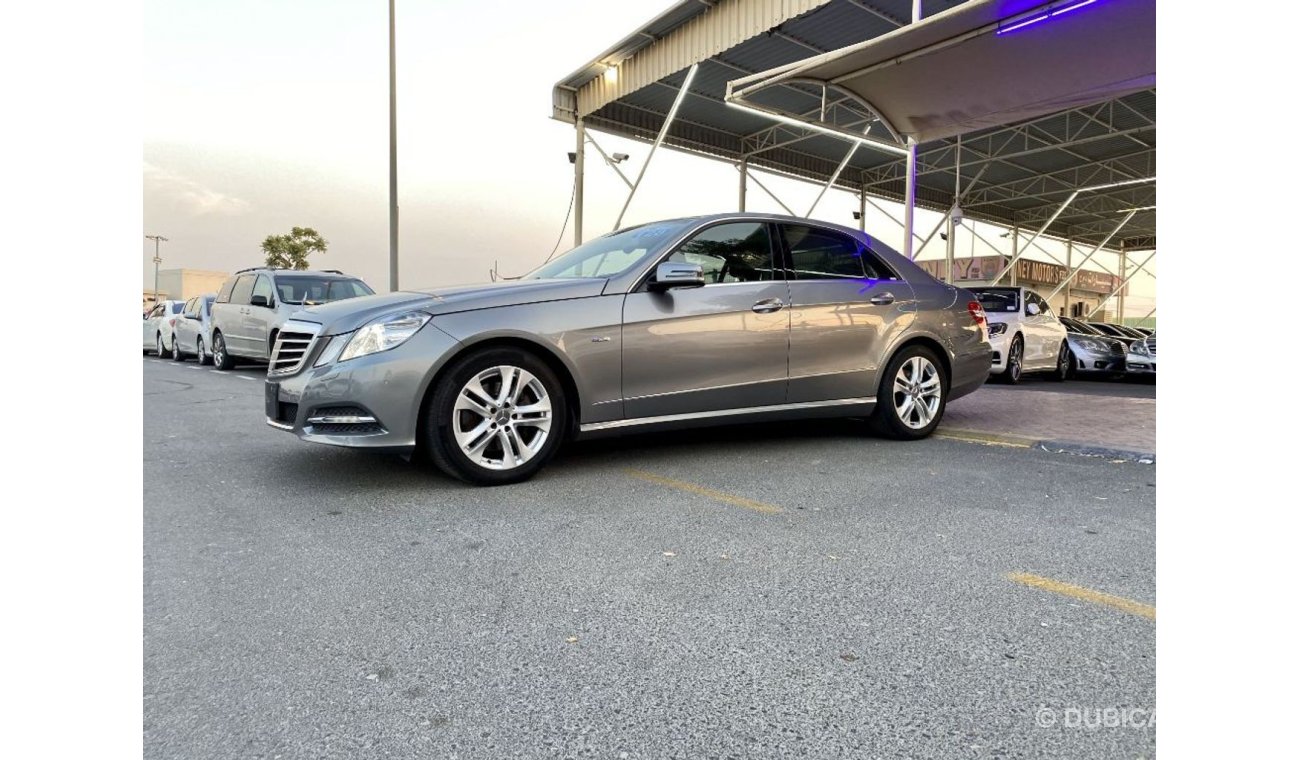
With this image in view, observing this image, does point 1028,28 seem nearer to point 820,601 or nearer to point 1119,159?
point 820,601

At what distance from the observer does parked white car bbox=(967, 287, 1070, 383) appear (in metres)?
12.6

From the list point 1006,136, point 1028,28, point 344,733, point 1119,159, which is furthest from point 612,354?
point 1119,159

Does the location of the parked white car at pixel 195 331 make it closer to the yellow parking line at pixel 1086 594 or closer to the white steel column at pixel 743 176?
the white steel column at pixel 743 176

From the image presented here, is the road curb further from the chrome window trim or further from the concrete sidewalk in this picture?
the chrome window trim

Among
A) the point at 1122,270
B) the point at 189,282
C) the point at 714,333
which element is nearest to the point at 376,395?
the point at 714,333

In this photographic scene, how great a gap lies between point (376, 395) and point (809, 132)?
18.2 m

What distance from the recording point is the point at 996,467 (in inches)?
193

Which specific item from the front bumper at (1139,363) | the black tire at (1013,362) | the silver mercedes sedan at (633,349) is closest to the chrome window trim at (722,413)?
the silver mercedes sedan at (633,349)

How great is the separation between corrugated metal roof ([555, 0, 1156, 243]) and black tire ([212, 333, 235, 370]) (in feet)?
28.3

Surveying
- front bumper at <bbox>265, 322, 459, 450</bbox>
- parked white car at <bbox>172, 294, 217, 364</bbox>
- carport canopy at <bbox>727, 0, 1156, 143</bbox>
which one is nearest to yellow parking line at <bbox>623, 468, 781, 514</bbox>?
front bumper at <bbox>265, 322, 459, 450</bbox>

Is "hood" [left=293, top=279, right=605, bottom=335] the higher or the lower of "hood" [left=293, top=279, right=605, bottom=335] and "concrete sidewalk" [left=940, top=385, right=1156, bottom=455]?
the higher

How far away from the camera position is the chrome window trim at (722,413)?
4.51 meters

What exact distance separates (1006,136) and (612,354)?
72.2 ft

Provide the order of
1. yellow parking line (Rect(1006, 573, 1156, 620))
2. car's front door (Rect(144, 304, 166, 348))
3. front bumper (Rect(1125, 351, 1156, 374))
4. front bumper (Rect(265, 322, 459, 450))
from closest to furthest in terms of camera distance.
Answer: yellow parking line (Rect(1006, 573, 1156, 620)) < front bumper (Rect(265, 322, 459, 450)) < front bumper (Rect(1125, 351, 1156, 374)) < car's front door (Rect(144, 304, 166, 348))
